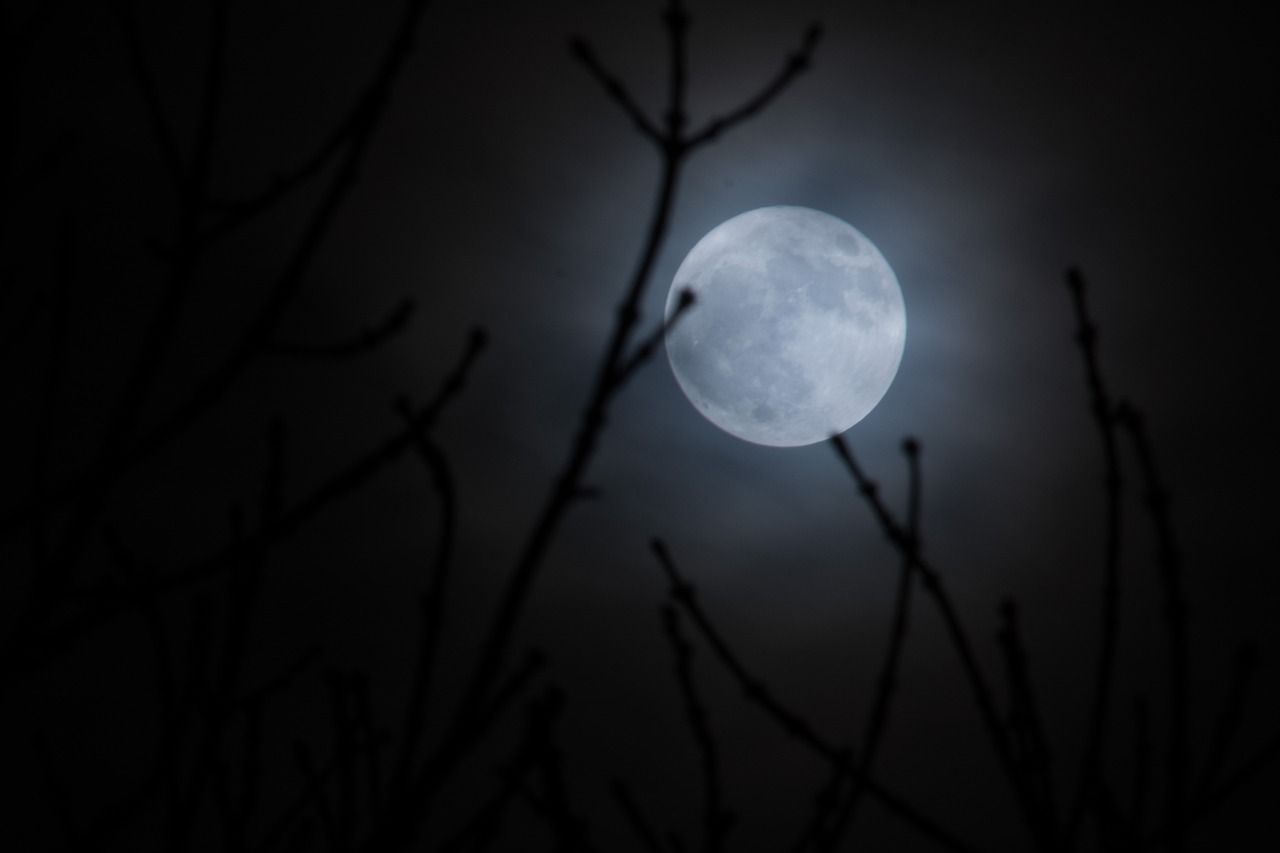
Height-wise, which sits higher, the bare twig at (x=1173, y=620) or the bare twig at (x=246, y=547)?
the bare twig at (x=1173, y=620)

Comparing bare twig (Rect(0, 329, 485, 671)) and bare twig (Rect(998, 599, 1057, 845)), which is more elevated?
bare twig (Rect(998, 599, 1057, 845))

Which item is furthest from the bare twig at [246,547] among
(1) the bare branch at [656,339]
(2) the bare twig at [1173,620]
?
(2) the bare twig at [1173,620]

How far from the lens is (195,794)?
237cm

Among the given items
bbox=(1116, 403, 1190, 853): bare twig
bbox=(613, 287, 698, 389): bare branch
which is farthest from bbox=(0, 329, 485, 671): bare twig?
bbox=(1116, 403, 1190, 853): bare twig

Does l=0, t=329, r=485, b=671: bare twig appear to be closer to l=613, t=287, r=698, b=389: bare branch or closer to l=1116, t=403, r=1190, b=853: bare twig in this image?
l=613, t=287, r=698, b=389: bare branch

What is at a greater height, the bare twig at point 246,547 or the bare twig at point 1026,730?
the bare twig at point 1026,730

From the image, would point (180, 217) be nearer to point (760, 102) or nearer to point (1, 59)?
point (1, 59)

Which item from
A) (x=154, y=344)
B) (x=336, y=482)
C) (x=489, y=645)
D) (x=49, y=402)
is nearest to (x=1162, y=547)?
(x=489, y=645)

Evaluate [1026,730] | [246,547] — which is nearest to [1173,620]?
[1026,730]

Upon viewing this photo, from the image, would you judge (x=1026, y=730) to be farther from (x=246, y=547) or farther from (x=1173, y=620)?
(x=246, y=547)

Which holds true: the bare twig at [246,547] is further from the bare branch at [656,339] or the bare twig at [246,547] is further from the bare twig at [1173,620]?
the bare twig at [1173,620]

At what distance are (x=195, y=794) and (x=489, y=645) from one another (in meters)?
1.20

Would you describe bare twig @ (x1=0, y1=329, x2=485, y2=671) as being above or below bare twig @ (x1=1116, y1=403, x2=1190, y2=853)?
below

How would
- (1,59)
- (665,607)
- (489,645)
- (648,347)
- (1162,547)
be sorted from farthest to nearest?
(665,607)
(1162,547)
(1,59)
(648,347)
(489,645)
